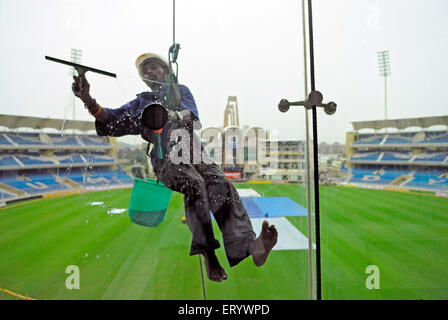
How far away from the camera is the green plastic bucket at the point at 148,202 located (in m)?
0.90

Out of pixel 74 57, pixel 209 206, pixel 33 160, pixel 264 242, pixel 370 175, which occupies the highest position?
pixel 74 57

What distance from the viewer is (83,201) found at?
102 cm

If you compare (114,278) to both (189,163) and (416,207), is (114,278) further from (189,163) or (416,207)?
(416,207)

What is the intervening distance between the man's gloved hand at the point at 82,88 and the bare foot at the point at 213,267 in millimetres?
966

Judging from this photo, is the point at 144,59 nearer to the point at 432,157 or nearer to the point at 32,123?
the point at 32,123

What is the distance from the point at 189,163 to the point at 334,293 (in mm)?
1283

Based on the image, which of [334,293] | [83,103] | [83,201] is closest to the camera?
[83,103]

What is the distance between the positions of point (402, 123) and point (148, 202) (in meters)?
1.48

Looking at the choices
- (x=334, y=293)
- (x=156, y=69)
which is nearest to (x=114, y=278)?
(x=156, y=69)

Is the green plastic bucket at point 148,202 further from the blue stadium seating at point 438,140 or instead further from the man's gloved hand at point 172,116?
the blue stadium seating at point 438,140

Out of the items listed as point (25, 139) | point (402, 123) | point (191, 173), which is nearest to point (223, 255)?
point (191, 173)

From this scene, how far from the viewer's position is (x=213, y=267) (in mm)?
913

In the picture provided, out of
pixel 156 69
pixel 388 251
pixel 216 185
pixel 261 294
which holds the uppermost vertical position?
pixel 156 69

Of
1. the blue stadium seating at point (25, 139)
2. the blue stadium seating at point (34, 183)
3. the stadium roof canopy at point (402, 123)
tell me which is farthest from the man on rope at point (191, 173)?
the blue stadium seating at point (34, 183)
